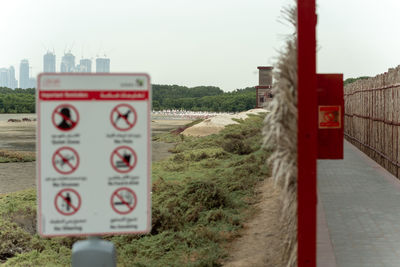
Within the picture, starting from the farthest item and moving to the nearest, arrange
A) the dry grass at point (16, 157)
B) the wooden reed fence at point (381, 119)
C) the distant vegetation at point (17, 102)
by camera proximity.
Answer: the distant vegetation at point (17, 102) < the dry grass at point (16, 157) < the wooden reed fence at point (381, 119)

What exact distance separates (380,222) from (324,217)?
0.82m

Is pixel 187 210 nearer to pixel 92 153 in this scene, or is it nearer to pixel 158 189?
pixel 158 189

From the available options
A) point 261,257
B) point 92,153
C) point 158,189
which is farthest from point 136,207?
point 158,189

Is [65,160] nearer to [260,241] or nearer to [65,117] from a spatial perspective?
[65,117]

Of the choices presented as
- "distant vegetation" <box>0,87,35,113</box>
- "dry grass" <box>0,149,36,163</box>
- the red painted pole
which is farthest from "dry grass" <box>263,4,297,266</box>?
"distant vegetation" <box>0,87,35,113</box>

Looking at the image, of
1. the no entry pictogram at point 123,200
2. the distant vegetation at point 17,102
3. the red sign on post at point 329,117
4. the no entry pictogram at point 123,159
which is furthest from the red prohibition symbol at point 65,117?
the distant vegetation at point 17,102

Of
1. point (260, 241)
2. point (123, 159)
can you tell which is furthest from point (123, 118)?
point (260, 241)

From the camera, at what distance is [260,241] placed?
7660mm

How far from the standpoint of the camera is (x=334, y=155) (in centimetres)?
457

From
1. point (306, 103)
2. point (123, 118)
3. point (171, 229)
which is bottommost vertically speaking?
point (171, 229)

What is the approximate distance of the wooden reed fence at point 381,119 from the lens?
1320cm

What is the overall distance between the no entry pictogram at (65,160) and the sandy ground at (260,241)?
2.67m

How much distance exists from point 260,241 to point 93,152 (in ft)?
15.7

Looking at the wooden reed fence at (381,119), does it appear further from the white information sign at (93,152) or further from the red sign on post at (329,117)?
the white information sign at (93,152)
